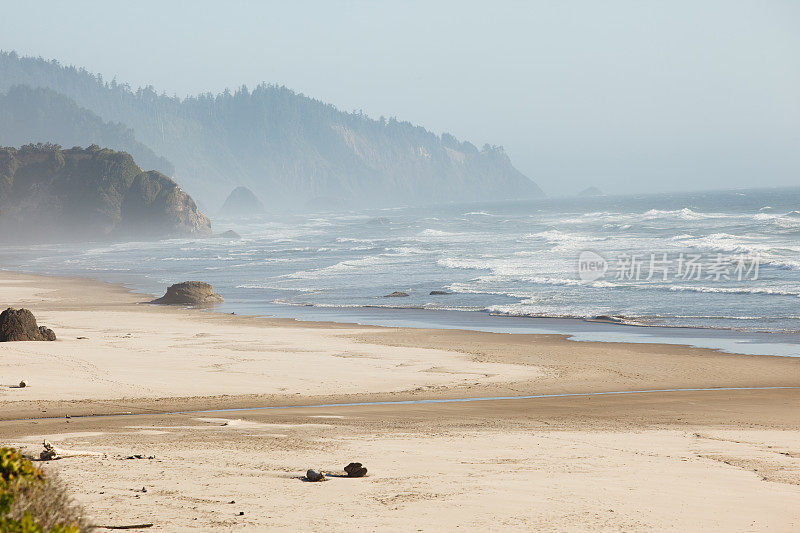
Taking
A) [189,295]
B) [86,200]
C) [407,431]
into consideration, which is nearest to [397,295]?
[189,295]

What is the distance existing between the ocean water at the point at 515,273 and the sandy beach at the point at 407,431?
22.7 feet

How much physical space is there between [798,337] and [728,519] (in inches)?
647

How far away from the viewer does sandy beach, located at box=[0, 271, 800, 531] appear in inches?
271

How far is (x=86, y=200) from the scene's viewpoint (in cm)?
10544

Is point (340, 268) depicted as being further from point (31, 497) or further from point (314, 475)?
point (31, 497)

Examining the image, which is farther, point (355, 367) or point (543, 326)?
point (543, 326)

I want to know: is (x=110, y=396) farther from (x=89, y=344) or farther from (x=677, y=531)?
(x=677, y=531)

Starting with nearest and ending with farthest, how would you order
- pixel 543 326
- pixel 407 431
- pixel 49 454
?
pixel 49 454
pixel 407 431
pixel 543 326

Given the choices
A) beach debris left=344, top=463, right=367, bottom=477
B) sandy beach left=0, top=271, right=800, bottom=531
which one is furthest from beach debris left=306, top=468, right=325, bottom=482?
beach debris left=344, top=463, right=367, bottom=477

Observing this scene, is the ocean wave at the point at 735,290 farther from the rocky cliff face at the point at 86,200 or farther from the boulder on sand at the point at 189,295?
the rocky cliff face at the point at 86,200

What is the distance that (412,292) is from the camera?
3444cm

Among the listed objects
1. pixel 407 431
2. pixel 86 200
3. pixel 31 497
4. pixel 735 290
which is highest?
pixel 86 200

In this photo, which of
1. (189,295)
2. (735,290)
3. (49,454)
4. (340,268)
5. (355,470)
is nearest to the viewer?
(355,470)

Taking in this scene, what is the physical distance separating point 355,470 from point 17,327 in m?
13.7
